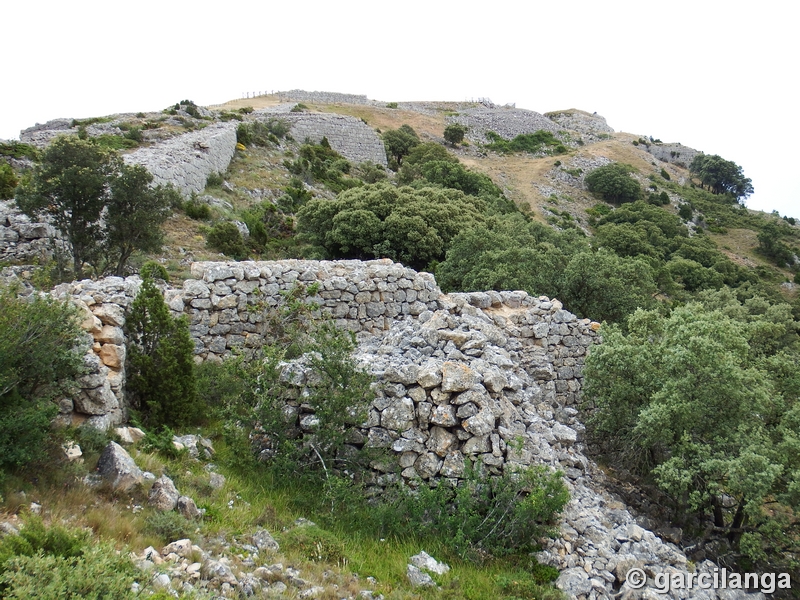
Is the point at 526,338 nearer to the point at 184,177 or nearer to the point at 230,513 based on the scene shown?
the point at 230,513

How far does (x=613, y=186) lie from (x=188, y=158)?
47158 millimetres

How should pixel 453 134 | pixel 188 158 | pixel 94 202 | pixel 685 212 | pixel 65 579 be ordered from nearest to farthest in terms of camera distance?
pixel 65 579, pixel 94 202, pixel 188 158, pixel 685 212, pixel 453 134

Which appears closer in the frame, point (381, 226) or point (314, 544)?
point (314, 544)

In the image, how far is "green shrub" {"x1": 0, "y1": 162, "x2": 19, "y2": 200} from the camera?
1510 centimetres

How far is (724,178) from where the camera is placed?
69500 millimetres

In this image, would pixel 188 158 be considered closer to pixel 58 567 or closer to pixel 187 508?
pixel 187 508

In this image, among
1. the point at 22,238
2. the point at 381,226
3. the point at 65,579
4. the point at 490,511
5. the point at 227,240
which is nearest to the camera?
the point at 65,579

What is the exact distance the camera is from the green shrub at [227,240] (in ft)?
56.6

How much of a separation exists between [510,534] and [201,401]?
5.41 meters

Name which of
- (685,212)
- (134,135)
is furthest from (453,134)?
(134,135)

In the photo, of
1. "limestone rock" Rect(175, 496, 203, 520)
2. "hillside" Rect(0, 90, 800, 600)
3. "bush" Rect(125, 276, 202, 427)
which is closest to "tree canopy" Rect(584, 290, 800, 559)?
"hillside" Rect(0, 90, 800, 600)

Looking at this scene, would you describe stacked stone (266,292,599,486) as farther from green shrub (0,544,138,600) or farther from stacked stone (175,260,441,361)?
green shrub (0,544,138,600)

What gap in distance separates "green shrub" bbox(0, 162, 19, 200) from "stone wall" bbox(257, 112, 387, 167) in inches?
1059

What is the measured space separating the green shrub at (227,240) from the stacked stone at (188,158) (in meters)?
2.35
